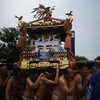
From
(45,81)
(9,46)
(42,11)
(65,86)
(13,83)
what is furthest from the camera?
(9,46)

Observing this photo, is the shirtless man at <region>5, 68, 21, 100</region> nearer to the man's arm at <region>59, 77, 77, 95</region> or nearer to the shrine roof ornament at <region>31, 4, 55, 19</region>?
the man's arm at <region>59, 77, 77, 95</region>

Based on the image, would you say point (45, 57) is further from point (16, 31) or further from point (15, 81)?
point (16, 31)

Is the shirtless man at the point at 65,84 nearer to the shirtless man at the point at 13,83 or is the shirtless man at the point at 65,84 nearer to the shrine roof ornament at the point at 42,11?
the shirtless man at the point at 13,83

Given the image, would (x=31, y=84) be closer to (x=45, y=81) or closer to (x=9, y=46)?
(x=45, y=81)

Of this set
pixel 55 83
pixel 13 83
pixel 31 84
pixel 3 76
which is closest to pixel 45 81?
pixel 55 83

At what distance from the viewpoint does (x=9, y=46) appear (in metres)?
14.2

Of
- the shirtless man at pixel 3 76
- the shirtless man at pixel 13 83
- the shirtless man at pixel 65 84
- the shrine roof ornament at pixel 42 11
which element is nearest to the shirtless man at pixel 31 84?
the shirtless man at pixel 13 83

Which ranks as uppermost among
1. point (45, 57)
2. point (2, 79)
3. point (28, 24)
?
point (28, 24)

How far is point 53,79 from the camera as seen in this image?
12.5 ft

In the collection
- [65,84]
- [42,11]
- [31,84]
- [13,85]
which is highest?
[42,11]

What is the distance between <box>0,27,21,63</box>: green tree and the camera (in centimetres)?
1329

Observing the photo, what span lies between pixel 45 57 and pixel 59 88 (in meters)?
3.04

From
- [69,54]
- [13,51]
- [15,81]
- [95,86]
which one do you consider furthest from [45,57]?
[13,51]

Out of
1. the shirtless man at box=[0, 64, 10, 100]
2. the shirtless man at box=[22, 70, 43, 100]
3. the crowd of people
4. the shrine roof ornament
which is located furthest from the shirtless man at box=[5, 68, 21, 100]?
the shrine roof ornament
